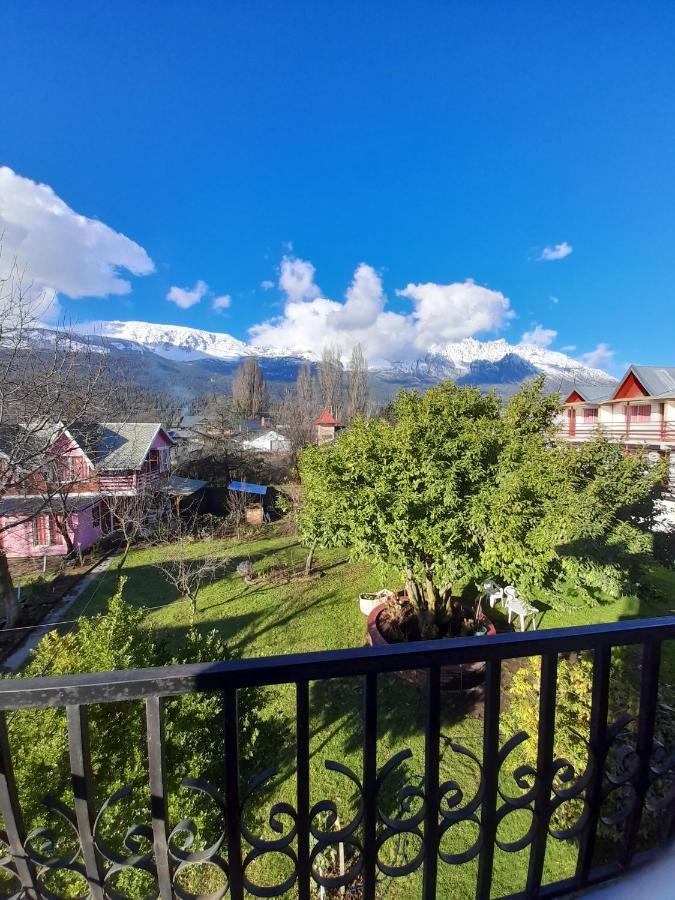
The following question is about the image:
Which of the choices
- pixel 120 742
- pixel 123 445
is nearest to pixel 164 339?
pixel 123 445

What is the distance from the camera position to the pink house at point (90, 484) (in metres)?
12.1

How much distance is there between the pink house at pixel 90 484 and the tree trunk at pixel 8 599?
2404 mm

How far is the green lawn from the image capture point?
403 centimetres

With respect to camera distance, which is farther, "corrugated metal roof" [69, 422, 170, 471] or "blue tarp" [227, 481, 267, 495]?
"blue tarp" [227, 481, 267, 495]

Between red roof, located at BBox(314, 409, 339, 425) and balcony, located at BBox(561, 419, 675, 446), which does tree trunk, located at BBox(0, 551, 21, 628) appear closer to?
balcony, located at BBox(561, 419, 675, 446)

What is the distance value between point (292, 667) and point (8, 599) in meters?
11.9

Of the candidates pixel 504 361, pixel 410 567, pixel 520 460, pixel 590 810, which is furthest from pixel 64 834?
pixel 504 361

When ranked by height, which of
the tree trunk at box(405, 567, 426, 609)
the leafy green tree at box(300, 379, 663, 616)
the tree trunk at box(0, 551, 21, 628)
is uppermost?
the leafy green tree at box(300, 379, 663, 616)

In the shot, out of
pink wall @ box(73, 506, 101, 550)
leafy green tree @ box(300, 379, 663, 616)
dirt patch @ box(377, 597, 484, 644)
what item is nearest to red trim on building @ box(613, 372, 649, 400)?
leafy green tree @ box(300, 379, 663, 616)

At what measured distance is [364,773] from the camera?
1.02 m

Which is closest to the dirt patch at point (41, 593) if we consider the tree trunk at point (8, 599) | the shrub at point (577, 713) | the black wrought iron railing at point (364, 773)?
the tree trunk at point (8, 599)

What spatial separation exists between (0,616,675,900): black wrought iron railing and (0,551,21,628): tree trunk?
1071 cm

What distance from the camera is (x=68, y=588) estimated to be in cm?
1174

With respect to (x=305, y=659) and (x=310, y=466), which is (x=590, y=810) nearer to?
(x=305, y=659)
